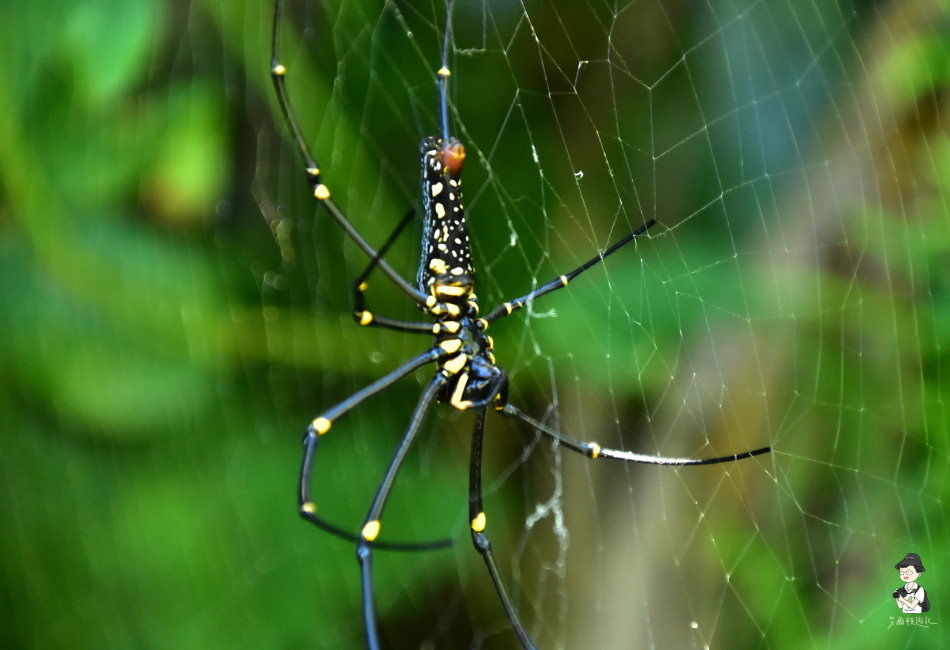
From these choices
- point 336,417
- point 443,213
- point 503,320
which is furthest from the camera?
point 503,320

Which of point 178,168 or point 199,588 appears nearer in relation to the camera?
point 178,168

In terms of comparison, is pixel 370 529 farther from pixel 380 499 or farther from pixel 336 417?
pixel 336 417

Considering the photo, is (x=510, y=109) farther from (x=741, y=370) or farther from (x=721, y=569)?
(x=721, y=569)

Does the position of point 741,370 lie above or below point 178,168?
below

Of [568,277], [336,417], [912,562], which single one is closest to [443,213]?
[568,277]

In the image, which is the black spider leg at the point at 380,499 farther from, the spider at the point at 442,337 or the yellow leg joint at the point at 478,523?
the yellow leg joint at the point at 478,523

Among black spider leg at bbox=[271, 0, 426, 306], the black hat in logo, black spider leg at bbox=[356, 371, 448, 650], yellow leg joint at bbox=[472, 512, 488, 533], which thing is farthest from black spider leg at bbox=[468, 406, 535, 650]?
the black hat in logo

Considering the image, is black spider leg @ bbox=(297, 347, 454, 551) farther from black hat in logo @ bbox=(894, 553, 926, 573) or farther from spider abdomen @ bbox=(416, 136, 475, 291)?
black hat in logo @ bbox=(894, 553, 926, 573)

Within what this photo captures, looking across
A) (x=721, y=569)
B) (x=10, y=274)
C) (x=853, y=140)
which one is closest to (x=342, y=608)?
(x=721, y=569)
